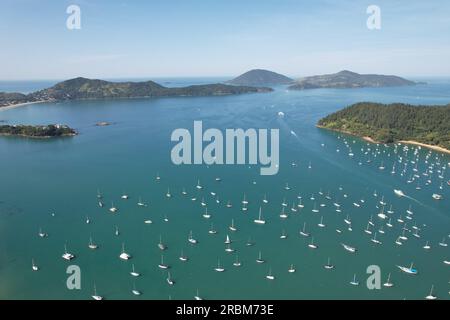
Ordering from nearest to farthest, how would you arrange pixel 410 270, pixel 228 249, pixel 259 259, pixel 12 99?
pixel 410 270
pixel 259 259
pixel 228 249
pixel 12 99

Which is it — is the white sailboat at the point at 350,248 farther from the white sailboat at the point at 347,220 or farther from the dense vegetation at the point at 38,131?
the dense vegetation at the point at 38,131

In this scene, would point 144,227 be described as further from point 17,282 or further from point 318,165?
point 318,165

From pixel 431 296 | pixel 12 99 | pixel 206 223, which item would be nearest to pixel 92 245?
pixel 206 223

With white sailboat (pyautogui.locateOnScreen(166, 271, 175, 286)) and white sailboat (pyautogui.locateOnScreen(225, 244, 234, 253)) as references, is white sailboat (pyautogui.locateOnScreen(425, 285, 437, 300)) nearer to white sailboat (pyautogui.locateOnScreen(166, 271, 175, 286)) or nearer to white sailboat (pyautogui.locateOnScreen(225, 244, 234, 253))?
white sailboat (pyautogui.locateOnScreen(225, 244, 234, 253))

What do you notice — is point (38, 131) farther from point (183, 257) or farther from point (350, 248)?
point (350, 248)

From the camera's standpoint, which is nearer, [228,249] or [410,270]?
[410,270]

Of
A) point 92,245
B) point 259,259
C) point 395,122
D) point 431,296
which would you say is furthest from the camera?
point 395,122
